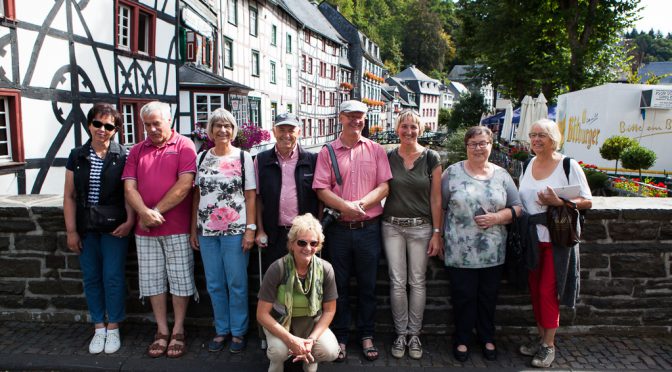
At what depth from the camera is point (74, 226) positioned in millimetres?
3691

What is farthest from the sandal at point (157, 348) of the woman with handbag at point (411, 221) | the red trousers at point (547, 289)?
the red trousers at point (547, 289)

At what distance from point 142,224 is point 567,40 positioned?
21.1m

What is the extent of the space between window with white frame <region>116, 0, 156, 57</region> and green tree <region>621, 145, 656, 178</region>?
39.2ft

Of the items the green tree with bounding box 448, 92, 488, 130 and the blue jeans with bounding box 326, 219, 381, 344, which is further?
the green tree with bounding box 448, 92, 488, 130

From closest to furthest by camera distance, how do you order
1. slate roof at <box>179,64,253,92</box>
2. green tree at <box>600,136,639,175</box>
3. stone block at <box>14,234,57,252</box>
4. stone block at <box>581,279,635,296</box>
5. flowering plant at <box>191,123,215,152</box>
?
stone block at <box>581,279,635,296</box> < stone block at <box>14,234,57,252</box> < green tree at <box>600,136,639,175</box> < flowering plant at <box>191,123,215,152</box> < slate roof at <box>179,64,253,92</box>

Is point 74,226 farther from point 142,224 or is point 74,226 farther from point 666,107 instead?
point 666,107

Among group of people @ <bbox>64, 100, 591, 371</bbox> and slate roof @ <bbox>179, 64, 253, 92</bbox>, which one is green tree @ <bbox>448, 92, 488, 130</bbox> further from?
group of people @ <bbox>64, 100, 591, 371</bbox>

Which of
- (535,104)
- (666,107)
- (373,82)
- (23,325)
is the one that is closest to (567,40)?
(535,104)

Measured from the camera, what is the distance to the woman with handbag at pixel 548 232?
11.3 ft

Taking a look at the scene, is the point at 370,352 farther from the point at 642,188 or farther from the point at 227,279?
the point at 642,188

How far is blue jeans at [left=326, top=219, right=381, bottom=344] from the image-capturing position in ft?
11.7

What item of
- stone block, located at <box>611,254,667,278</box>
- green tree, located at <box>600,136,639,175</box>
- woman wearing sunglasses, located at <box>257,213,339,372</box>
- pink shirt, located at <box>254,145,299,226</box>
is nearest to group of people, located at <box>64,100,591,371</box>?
pink shirt, located at <box>254,145,299,226</box>

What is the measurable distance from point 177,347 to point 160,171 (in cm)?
132

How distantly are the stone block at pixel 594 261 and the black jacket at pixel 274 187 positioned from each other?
2225 millimetres
